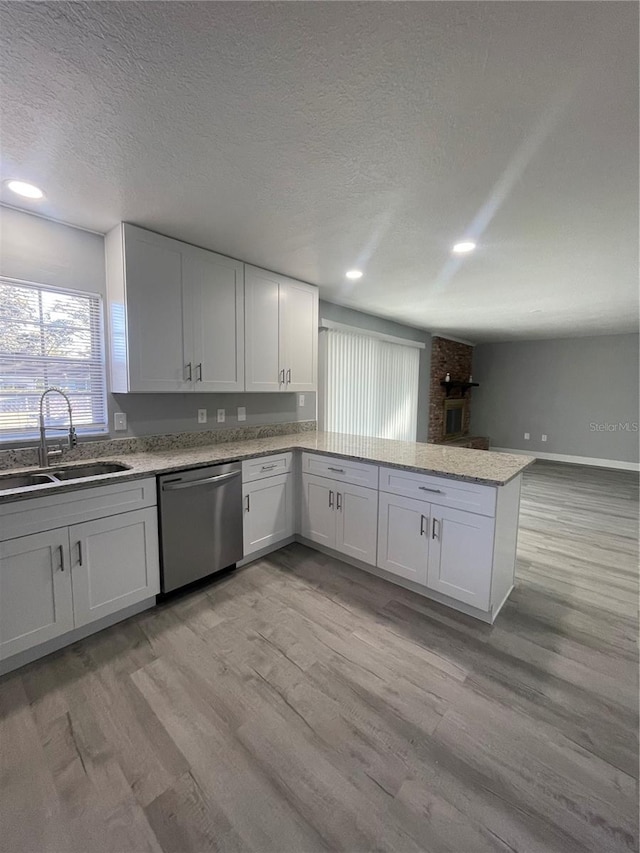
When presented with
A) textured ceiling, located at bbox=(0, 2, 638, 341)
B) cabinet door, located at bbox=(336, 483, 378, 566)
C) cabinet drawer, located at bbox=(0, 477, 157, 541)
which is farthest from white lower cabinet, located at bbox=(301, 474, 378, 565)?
textured ceiling, located at bbox=(0, 2, 638, 341)

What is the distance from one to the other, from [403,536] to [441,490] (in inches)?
18.5

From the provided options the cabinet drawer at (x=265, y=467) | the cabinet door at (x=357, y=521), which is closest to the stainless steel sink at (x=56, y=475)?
the cabinet drawer at (x=265, y=467)

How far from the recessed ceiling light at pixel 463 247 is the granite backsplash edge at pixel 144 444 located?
2233 millimetres

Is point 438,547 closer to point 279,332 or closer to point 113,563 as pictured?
point 113,563

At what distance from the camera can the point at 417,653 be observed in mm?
1948

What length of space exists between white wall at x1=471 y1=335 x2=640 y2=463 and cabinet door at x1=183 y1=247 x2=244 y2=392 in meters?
6.66

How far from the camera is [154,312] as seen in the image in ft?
8.25

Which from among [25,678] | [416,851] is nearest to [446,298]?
[416,851]

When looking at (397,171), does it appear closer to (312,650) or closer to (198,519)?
(198,519)

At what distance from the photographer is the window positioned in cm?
219

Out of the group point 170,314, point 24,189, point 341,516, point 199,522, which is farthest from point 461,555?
point 24,189

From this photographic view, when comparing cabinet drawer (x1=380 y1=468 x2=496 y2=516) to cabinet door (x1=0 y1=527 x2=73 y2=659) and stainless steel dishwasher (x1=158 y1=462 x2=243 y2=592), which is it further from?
cabinet door (x1=0 y1=527 x2=73 y2=659)

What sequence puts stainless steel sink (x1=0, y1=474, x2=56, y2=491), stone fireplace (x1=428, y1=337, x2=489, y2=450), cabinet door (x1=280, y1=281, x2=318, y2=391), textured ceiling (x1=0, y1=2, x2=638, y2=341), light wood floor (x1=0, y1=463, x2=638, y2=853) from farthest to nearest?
stone fireplace (x1=428, y1=337, x2=489, y2=450)
cabinet door (x1=280, y1=281, x2=318, y2=391)
stainless steel sink (x1=0, y1=474, x2=56, y2=491)
light wood floor (x1=0, y1=463, x2=638, y2=853)
textured ceiling (x1=0, y1=2, x2=638, y2=341)

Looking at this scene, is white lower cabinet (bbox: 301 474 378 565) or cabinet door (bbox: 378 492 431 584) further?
white lower cabinet (bbox: 301 474 378 565)
